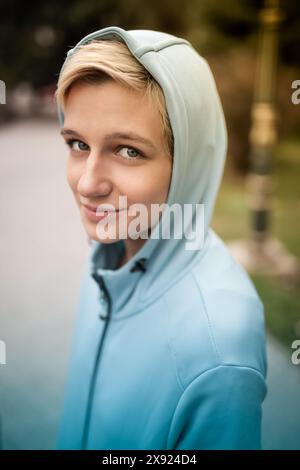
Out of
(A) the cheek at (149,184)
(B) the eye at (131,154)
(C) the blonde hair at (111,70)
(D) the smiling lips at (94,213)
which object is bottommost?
(D) the smiling lips at (94,213)

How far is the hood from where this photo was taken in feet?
2.75

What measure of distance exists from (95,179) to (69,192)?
50.6 inches

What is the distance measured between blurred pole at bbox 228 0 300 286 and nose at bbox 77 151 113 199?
6.36 ft

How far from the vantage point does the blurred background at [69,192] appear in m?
1.45

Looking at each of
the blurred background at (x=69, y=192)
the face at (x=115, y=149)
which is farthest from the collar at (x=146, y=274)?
the blurred background at (x=69, y=192)

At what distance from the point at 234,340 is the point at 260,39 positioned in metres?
2.45

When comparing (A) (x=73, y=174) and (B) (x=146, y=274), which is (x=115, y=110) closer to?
(A) (x=73, y=174)

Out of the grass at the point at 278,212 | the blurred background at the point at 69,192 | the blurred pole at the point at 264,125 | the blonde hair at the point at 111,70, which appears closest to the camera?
the blonde hair at the point at 111,70

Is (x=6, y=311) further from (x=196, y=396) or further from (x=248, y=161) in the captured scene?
(x=248, y=161)

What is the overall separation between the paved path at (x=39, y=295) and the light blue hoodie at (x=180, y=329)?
2.06 feet

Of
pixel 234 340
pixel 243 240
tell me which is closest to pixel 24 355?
pixel 234 340

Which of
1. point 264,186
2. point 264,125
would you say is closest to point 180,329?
point 264,125

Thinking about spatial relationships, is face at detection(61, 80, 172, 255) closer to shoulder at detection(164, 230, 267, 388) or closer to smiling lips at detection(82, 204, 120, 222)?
smiling lips at detection(82, 204, 120, 222)

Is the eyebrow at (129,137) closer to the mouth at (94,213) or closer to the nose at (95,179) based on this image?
the nose at (95,179)
